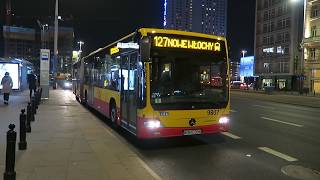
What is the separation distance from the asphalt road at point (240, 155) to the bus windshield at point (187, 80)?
1220 millimetres

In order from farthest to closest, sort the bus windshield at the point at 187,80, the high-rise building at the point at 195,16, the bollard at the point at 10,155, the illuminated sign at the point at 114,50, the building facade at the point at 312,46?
the building facade at the point at 312,46
the high-rise building at the point at 195,16
the illuminated sign at the point at 114,50
the bus windshield at the point at 187,80
the bollard at the point at 10,155

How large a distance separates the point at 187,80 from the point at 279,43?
274 feet

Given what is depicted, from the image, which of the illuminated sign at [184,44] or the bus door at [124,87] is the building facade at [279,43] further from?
the illuminated sign at [184,44]

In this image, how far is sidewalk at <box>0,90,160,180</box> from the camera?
7.96m

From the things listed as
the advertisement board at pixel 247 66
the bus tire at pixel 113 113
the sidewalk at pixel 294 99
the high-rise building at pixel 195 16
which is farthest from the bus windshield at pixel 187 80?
the advertisement board at pixel 247 66

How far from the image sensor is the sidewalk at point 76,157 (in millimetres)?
7964

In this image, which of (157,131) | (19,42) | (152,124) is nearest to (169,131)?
(157,131)

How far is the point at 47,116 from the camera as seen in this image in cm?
1784

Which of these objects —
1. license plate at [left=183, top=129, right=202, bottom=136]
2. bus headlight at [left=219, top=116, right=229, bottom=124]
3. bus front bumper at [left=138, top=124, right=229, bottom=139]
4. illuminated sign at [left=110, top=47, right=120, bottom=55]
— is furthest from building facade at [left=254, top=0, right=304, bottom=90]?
license plate at [left=183, top=129, right=202, bottom=136]

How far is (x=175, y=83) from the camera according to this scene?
11328 millimetres

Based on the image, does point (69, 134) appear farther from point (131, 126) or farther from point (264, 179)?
point (264, 179)

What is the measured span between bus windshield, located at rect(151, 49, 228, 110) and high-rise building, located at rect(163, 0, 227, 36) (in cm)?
3632

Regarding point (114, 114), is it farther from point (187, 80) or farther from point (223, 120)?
point (223, 120)

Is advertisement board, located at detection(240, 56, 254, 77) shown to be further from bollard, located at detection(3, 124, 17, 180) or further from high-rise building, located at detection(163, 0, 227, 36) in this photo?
bollard, located at detection(3, 124, 17, 180)
